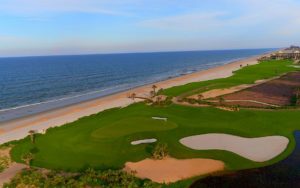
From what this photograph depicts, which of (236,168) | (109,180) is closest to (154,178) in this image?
(109,180)

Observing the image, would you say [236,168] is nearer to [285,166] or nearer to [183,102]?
[285,166]

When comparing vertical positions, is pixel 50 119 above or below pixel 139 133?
below

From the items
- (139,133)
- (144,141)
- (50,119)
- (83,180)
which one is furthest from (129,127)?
(50,119)

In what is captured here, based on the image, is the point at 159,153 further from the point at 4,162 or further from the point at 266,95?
the point at 266,95

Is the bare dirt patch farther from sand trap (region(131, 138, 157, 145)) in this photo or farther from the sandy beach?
sand trap (region(131, 138, 157, 145))

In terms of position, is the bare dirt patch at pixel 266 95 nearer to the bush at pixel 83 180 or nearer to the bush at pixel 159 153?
the bush at pixel 159 153

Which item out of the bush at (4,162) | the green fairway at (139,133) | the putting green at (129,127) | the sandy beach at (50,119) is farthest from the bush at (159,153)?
the sandy beach at (50,119)

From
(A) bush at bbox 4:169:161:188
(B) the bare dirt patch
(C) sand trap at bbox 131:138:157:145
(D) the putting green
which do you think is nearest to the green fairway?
(D) the putting green
